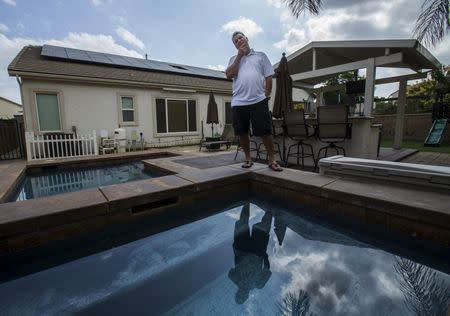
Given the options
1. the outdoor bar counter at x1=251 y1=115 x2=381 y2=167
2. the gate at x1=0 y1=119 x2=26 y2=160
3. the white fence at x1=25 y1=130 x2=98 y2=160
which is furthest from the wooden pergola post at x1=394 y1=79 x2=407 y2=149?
the gate at x1=0 y1=119 x2=26 y2=160

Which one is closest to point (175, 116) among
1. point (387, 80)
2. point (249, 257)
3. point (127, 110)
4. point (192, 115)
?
point (192, 115)

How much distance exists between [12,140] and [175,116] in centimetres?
473

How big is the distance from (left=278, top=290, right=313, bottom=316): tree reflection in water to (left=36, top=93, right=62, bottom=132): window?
7327mm

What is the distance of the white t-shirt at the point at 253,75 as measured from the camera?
2.82 m

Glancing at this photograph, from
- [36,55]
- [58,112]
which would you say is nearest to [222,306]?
[58,112]

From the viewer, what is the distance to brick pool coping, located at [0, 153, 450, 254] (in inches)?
62.9

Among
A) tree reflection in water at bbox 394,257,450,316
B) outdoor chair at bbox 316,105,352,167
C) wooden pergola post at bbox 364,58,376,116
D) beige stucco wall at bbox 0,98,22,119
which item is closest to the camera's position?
tree reflection in water at bbox 394,257,450,316

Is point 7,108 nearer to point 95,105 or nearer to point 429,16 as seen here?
point 95,105

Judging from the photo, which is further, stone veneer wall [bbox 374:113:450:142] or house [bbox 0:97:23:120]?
house [bbox 0:97:23:120]

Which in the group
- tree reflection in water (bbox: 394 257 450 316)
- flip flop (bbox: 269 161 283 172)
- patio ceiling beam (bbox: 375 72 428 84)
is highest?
patio ceiling beam (bbox: 375 72 428 84)

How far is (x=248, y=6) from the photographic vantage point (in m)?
4.96

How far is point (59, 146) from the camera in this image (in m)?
6.25

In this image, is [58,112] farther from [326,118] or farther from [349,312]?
[349,312]

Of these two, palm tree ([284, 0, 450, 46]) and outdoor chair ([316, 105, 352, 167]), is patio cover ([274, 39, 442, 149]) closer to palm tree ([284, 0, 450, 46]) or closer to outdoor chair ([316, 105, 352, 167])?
palm tree ([284, 0, 450, 46])
